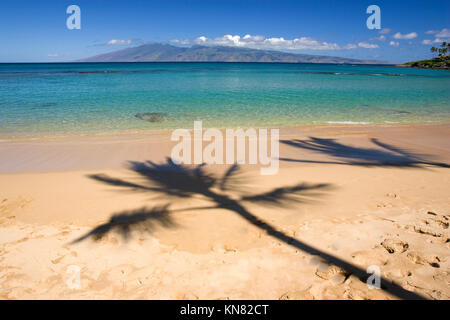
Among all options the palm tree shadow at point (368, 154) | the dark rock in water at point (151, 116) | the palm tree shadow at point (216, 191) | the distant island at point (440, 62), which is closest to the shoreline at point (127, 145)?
the palm tree shadow at point (368, 154)

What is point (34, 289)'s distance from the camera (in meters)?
3.23

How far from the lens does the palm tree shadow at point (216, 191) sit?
166 inches

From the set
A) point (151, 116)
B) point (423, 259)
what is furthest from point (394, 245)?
point (151, 116)

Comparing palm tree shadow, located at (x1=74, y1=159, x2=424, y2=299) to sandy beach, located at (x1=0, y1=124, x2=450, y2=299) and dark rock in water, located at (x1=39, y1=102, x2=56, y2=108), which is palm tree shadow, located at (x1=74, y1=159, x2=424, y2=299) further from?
dark rock in water, located at (x1=39, y1=102, x2=56, y2=108)

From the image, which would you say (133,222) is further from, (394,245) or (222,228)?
(394,245)

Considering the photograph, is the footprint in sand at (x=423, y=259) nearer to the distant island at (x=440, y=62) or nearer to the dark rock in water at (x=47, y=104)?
the dark rock in water at (x=47, y=104)

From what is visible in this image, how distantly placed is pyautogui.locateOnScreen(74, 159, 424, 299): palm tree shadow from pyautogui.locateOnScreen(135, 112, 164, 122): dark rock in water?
7.28 meters

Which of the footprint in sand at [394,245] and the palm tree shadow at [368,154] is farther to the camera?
the palm tree shadow at [368,154]

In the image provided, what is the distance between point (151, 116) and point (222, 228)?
39.2 ft

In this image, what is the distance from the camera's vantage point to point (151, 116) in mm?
15211

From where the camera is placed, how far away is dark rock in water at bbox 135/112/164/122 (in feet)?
47.4

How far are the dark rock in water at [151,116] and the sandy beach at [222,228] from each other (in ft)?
22.1
